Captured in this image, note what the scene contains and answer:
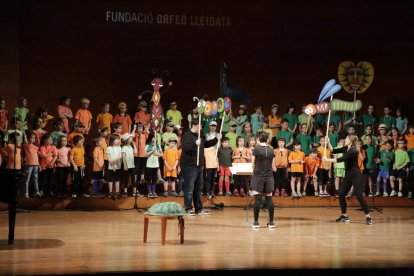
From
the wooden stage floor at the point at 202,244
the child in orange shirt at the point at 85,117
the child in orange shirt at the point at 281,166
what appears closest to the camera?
the wooden stage floor at the point at 202,244

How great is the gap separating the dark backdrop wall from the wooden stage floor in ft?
15.5

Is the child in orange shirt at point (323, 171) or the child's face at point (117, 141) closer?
the child's face at point (117, 141)

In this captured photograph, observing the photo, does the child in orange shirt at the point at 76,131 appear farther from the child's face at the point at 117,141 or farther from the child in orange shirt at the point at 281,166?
the child in orange shirt at the point at 281,166

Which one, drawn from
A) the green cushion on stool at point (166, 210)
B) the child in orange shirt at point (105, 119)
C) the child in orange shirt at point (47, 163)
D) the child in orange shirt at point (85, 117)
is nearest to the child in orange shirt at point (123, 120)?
the child in orange shirt at point (105, 119)

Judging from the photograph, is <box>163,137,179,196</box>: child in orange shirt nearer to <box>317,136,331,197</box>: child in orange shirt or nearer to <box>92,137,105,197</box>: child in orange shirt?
<box>92,137,105,197</box>: child in orange shirt

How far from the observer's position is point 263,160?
35.7 ft

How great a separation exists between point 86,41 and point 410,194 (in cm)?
854

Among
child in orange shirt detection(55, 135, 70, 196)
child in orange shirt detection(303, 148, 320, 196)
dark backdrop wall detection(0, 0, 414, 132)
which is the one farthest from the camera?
dark backdrop wall detection(0, 0, 414, 132)

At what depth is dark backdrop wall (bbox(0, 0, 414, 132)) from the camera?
16.6 meters

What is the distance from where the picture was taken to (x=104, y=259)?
8031 mm

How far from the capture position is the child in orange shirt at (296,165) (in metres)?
15.1

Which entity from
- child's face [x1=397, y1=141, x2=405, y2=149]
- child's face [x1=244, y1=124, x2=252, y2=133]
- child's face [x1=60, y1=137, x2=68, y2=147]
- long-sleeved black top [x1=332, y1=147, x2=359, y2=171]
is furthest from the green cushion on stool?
child's face [x1=397, y1=141, x2=405, y2=149]

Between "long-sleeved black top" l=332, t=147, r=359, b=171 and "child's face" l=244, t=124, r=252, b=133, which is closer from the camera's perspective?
"long-sleeved black top" l=332, t=147, r=359, b=171

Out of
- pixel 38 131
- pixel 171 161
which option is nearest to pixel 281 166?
pixel 171 161
